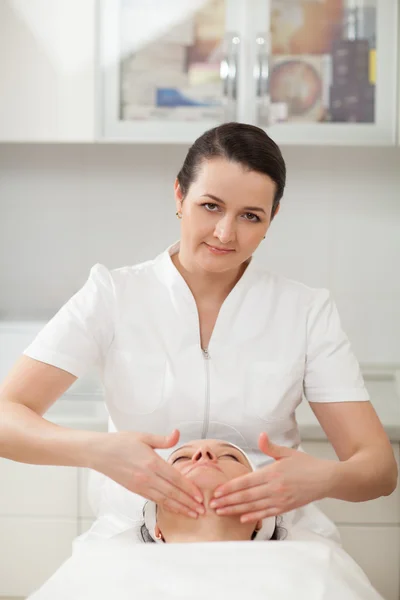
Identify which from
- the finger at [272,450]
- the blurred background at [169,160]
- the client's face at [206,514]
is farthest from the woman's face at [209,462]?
the blurred background at [169,160]

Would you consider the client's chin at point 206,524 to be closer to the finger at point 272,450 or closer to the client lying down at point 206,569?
the client lying down at point 206,569

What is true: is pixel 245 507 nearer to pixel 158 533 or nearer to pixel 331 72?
pixel 158 533

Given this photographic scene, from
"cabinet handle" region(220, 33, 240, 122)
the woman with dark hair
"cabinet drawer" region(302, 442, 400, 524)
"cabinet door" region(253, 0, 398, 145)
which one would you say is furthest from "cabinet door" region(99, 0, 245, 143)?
"cabinet drawer" region(302, 442, 400, 524)

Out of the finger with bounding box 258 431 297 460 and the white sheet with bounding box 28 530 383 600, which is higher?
the finger with bounding box 258 431 297 460

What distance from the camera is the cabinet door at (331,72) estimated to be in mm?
2621

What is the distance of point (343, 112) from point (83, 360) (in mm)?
1320

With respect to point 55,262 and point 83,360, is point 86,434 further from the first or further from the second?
point 55,262

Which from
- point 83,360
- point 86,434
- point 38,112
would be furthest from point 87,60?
point 86,434

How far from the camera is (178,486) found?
149 centimetres

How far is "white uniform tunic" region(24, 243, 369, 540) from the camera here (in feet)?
5.93

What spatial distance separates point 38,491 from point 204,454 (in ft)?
3.02

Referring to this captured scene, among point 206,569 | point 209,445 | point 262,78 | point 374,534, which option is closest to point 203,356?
point 209,445

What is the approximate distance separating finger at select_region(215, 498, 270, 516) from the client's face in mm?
31

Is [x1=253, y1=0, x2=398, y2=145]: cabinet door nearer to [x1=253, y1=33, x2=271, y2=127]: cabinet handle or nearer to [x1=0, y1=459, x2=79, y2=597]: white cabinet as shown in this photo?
[x1=253, y1=33, x2=271, y2=127]: cabinet handle
